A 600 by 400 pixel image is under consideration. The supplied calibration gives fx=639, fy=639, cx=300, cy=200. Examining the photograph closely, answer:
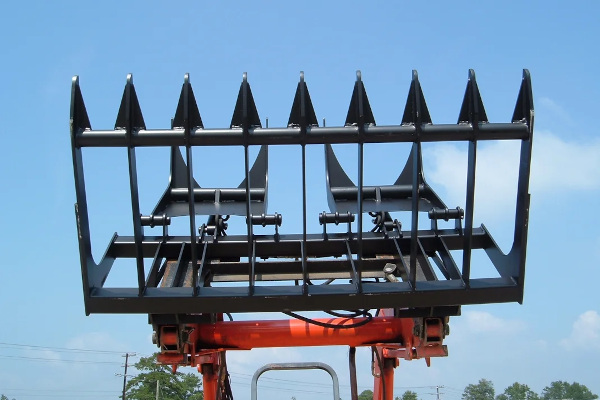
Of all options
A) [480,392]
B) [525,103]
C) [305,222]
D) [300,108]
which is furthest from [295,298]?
[480,392]

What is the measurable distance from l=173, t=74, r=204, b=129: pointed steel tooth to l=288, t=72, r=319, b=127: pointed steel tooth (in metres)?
0.53

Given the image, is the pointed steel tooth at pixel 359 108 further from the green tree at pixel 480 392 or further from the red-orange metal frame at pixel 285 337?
the green tree at pixel 480 392

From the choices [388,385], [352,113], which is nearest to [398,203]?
[352,113]

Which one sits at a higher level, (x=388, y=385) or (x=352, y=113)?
(x=352, y=113)

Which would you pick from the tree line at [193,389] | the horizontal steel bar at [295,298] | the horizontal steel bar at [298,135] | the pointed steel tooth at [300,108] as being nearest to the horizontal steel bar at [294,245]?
the horizontal steel bar at [295,298]

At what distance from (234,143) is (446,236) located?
5.44 ft

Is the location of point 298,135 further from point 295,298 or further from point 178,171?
point 178,171

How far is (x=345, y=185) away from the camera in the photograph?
15.4ft

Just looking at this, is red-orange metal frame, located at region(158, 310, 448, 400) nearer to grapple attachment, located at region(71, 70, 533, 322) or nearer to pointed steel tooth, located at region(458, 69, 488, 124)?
grapple attachment, located at region(71, 70, 533, 322)

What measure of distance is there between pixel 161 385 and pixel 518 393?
1852 inches

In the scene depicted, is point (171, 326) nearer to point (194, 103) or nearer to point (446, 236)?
point (194, 103)

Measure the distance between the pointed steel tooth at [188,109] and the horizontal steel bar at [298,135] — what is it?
0.18ft

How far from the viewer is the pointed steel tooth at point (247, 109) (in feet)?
11.8

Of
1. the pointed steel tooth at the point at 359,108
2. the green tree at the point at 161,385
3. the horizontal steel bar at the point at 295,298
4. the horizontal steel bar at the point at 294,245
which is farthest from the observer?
the green tree at the point at 161,385
